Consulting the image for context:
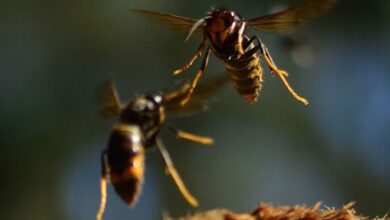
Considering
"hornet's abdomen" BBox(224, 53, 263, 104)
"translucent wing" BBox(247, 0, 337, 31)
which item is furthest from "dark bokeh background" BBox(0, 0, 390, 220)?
"translucent wing" BBox(247, 0, 337, 31)

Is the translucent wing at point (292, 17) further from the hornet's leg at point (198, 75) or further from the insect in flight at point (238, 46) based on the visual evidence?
the hornet's leg at point (198, 75)

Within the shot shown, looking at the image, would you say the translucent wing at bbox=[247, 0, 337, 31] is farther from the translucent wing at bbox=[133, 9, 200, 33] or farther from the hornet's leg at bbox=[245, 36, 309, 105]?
the translucent wing at bbox=[133, 9, 200, 33]

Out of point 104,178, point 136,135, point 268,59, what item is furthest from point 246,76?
point 104,178

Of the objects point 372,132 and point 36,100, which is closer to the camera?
point 36,100

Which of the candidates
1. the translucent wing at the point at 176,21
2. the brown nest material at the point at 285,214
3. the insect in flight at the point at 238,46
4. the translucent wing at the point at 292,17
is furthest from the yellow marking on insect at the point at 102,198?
the translucent wing at the point at 292,17

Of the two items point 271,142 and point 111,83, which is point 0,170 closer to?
point 271,142

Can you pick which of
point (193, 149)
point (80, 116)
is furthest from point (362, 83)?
point (80, 116)

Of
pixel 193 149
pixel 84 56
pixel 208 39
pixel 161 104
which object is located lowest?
pixel 193 149
